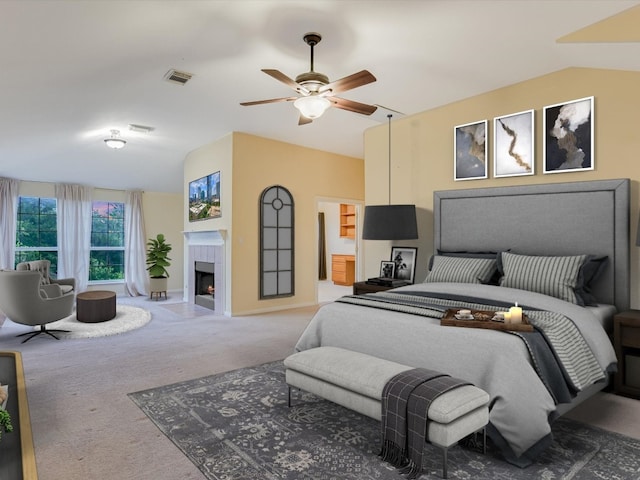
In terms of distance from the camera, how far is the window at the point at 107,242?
27.9ft

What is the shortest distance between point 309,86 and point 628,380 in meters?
3.23

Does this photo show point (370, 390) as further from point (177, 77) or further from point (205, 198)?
point (205, 198)

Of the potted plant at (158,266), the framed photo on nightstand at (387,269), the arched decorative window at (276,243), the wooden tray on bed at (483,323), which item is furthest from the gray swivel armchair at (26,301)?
the wooden tray on bed at (483,323)

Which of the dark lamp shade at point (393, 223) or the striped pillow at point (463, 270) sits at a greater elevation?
the dark lamp shade at point (393, 223)

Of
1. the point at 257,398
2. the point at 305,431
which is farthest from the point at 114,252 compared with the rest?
the point at 305,431

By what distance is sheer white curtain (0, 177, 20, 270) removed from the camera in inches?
289

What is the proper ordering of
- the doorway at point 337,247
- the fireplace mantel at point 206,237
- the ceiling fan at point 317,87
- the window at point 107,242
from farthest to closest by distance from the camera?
1. the doorway at point 337,247
2. the window at point 107,242
3. the fireplace mantel at point 206,237
4. the ceiling fan at point 317,87

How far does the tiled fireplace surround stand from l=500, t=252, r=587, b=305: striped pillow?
161 inches

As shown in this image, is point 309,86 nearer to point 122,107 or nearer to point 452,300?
point 452,300

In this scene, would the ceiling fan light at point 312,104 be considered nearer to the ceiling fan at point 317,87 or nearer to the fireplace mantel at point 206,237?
the ceiling fan at point 317,87

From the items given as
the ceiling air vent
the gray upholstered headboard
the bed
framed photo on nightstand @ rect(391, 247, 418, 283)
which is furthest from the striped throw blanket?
the ceiling air vent

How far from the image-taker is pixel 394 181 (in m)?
5.30

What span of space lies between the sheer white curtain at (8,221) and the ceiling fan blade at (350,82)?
7170 millimetres

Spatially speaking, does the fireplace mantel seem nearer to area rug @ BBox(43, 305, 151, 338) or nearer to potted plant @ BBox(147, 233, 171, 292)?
potted plant @ BBox(147, 233, 171, 292)
